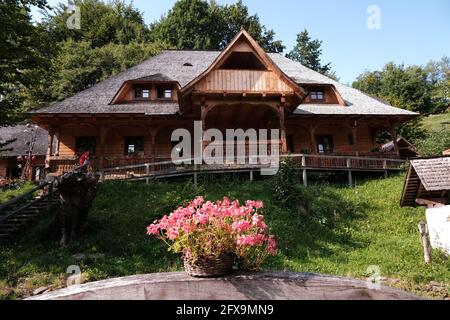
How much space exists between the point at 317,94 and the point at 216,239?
22439mm

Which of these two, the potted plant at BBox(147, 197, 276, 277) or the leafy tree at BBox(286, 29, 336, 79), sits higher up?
the leafy tree at BBox(286, 29, 336, 79)

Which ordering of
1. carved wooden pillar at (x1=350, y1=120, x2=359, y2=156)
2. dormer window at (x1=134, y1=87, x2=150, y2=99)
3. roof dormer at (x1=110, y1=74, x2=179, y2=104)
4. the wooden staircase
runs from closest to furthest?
1. the wooden staircase
2. carved wooden pillar at (x1=350, y1=120, x2=359, y2=156)
3. roof dormer at (x1=110, y1=74, x2=179, y2=104)
4. dormer window at (x1=134, y1=87, x2=150, y2=99)

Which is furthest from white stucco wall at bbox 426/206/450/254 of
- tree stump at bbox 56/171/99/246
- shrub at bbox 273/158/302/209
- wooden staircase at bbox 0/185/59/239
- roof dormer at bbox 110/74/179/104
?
roof dormer at bbox 110/74/179/104

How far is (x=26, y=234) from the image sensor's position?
12273 mm

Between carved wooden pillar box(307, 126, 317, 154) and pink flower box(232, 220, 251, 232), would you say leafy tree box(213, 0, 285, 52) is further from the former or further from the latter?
pink flower box(232, 220, 251, 232)

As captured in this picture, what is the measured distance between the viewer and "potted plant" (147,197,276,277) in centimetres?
357

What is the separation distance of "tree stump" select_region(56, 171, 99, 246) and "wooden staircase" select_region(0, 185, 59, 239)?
2.18m

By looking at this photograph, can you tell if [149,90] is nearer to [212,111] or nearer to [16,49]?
[212,111]

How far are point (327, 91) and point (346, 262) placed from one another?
635 inches

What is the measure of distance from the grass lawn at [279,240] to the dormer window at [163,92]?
27.4ft

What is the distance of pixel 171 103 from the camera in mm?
22703

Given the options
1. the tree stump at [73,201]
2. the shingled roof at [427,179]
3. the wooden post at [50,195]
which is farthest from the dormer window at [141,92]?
the shingled roof at [427,179]

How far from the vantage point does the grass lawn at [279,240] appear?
31.5ft

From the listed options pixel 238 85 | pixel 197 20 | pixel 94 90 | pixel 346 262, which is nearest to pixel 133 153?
pixel 94 90
